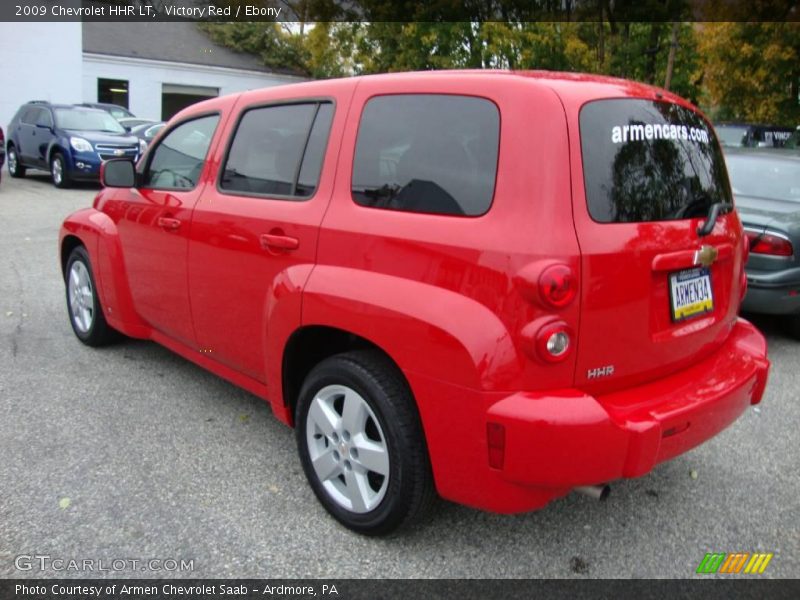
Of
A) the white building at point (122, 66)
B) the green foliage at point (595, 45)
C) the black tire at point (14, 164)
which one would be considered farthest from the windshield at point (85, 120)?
the green foliage at point (595, 45)

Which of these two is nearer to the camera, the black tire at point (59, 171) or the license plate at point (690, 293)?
the license plate at point (690, 293)

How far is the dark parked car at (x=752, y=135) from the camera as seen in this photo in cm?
1611

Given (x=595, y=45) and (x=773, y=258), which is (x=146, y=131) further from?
(x=773, y=258)

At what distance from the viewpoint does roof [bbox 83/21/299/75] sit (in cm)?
3036

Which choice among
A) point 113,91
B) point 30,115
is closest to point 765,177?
point 30,115

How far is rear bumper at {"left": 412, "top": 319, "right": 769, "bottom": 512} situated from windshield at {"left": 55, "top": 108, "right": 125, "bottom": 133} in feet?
49.7

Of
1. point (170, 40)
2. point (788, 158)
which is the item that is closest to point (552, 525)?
A: point (788, 158)

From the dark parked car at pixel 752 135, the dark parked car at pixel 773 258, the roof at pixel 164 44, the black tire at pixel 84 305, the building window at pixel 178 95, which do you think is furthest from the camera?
the building window at pixel 178 95

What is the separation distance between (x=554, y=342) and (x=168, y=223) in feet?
7.98

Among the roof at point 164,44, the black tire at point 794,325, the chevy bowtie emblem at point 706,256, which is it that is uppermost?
the roof at point 164,44

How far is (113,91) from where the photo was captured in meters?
30.6

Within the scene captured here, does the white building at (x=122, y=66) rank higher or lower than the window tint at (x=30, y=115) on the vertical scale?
higher

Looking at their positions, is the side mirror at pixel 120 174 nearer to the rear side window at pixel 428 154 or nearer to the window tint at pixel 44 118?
the rear side window at pixel 428 154

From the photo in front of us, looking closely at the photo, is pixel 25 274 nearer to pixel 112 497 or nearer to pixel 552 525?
pixel 112 497
